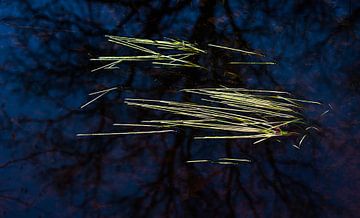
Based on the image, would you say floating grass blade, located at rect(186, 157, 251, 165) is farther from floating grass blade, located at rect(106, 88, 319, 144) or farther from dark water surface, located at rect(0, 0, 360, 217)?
floating grass blade, located at rect(106, 88, 319, 144)

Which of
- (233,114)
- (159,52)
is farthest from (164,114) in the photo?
(159,52)

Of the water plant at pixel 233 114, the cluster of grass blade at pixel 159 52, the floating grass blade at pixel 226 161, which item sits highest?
the cluster of grass blade at pixel 159 52

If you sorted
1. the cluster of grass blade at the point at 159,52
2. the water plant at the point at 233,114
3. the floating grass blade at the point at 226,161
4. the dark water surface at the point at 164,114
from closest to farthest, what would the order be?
the dark water surface at the point at 164,114 < the floating grass blade at the point at 226,161 < the water plant at the point at 233,114 < the cluster of grass blade at the point at 159,52

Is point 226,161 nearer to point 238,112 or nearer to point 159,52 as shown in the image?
point 238,112

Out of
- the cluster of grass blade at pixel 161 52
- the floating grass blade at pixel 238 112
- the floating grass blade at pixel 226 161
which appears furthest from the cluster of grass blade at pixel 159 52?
the floating grass blade at pixel 226 161

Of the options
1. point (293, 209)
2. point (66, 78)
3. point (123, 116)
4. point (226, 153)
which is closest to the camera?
point (293, 209)

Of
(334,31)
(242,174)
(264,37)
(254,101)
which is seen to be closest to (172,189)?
(242,174)

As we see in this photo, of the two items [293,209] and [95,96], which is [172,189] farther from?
[95,96]

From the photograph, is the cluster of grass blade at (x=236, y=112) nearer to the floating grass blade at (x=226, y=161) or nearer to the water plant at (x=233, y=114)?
the water plant at (x=233, y=114)

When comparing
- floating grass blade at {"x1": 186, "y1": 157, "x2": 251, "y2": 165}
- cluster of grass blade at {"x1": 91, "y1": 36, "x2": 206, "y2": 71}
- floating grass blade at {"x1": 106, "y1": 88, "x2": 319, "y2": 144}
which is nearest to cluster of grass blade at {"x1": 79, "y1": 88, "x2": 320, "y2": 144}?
floating grass blade at {"x1": 106, "y1": 88, "x2": 319, "y2": 144}
